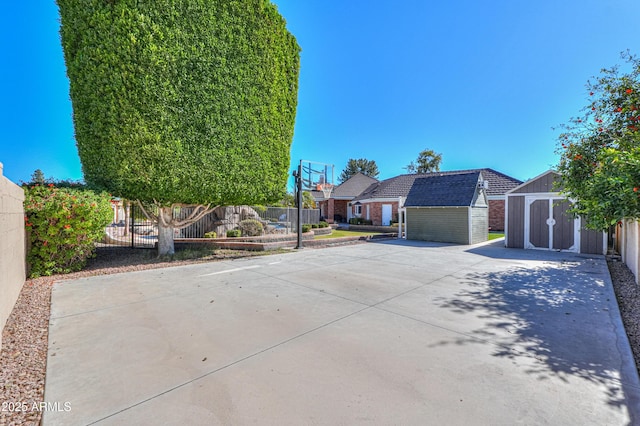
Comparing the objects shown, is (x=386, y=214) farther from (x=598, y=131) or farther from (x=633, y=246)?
(x=598, y=131)

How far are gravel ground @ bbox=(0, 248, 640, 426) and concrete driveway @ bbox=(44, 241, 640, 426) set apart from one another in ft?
0.35

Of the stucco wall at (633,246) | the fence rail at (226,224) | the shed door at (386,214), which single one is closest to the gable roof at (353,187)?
the shed door at (386,214)

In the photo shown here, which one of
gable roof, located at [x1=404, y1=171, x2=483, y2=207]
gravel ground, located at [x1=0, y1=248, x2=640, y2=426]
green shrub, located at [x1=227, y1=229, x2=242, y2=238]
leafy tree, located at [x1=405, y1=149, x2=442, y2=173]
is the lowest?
gravel ground, located at [x1=0, y1=248, x2=640, y2=426]

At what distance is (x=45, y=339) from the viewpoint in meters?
3.20

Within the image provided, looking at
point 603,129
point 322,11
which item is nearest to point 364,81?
point 322,11

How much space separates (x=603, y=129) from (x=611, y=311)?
4441 millimetres

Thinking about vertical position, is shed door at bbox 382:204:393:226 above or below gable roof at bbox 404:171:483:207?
below

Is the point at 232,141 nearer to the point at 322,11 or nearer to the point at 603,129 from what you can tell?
the point at 322,11

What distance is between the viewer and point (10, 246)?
414 cm

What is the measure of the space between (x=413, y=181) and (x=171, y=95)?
64.5 feet

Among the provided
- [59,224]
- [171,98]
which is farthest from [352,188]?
[59,224]

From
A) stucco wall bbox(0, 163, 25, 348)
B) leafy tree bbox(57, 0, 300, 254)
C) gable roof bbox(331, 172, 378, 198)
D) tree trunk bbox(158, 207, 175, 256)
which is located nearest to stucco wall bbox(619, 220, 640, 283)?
leafy tree bbox(57, 0, 300, 254)

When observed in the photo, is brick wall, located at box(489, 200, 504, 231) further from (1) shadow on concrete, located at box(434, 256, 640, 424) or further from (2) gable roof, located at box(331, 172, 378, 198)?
(1) shadow on concrete, located at box(434, 256, 640, 424)

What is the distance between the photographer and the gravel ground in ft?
7.03
